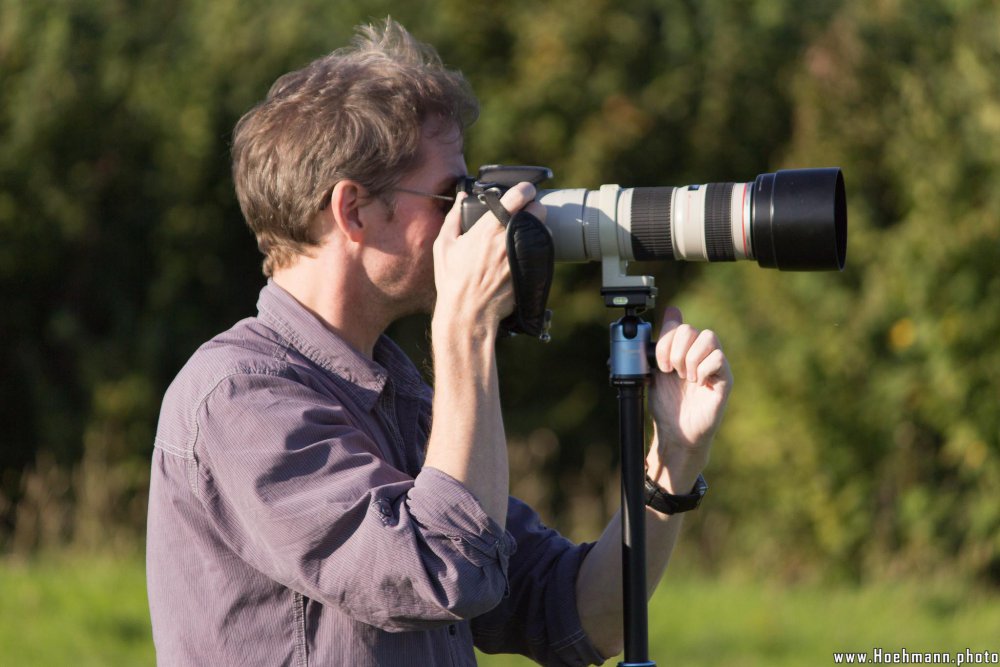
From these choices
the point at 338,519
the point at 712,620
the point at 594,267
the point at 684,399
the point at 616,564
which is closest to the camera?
the point at 338,519

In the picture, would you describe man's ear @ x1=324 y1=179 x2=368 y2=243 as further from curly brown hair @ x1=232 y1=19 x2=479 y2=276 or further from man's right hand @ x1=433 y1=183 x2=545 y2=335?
man's right hand @ x1=433 y1=183 x2=545 y2=335

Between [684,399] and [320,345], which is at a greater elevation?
[320,345]

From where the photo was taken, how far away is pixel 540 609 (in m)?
2.41

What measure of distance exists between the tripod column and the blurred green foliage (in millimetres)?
3700

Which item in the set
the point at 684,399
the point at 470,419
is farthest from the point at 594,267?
the point at 470,419

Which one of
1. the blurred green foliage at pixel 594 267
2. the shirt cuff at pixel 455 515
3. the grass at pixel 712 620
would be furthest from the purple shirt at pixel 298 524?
the blurred green foliage at pixel 594 267

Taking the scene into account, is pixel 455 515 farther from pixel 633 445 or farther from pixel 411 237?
pixel 411 237

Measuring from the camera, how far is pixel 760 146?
25.6 ft

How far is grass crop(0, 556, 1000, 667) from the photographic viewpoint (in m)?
4.57

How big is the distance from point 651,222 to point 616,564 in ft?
2.00

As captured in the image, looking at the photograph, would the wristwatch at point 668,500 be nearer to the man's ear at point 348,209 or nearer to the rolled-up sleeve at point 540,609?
the rolled-up sleeve at point 540,609

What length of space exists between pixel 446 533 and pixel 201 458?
38cm

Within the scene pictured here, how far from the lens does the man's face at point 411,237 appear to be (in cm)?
216

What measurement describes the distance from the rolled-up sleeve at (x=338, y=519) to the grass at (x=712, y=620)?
2.80m
